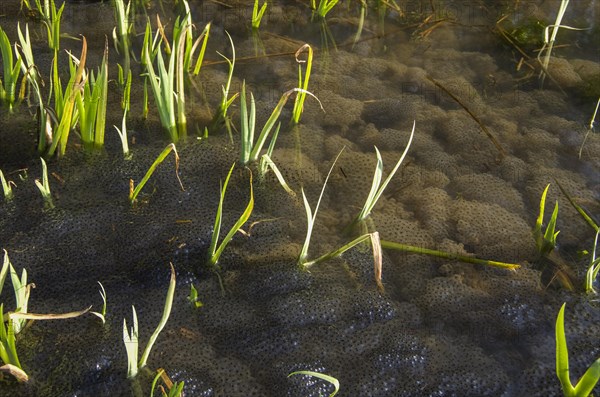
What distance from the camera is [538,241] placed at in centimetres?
210

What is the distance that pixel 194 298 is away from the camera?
1809 millimetres

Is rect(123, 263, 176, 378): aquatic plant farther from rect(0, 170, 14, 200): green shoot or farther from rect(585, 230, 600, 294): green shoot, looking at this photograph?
rect(585, 230, 600, 294): green shoot

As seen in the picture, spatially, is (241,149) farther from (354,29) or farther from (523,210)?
(354,29)

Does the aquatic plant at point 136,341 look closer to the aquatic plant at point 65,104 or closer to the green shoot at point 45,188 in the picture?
the green shoot at point 45,188

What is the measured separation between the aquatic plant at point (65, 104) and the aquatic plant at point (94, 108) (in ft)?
0.09

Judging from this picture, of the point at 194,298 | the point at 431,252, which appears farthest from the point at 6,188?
the point at 431,252

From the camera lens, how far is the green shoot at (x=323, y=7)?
2.96 m

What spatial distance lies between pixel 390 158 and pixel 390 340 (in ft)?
2.70

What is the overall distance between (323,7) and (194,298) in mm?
1737

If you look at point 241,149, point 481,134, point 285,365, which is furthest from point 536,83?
point 285,365

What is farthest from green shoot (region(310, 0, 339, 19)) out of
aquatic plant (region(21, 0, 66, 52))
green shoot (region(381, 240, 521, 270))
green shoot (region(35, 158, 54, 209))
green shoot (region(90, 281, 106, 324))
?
green shoot (region(90, 281, 106, 324))

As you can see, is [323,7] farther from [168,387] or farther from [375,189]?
[168,387]

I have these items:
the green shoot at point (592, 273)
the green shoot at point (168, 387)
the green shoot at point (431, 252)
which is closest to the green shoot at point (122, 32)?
the green shoot at point (431, 252)

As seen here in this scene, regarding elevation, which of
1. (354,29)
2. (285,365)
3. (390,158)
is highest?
(354,29)
